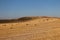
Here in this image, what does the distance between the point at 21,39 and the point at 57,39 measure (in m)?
2.45

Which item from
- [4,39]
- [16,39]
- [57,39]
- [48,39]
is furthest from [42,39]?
[4,39]

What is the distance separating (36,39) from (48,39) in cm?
81

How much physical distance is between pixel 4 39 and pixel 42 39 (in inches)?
102

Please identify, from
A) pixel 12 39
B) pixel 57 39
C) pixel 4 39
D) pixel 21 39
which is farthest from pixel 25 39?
pixel 57 39

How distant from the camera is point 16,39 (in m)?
9.16

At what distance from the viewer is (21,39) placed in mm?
9125

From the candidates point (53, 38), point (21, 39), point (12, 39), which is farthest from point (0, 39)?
point (53, 38)

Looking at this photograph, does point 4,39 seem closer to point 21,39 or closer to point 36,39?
point 21,39

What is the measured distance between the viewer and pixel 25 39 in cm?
918

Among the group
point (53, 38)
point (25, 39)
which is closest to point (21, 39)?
point (25, 39)

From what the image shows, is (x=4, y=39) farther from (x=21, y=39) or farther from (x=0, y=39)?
(x=21, y=39)

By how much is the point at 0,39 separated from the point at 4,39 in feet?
1.02

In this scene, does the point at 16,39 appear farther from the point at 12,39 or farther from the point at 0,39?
the point at 0,39

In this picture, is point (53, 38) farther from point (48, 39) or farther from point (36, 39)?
point (36, 39)
